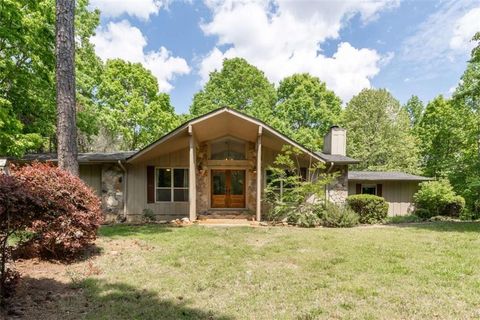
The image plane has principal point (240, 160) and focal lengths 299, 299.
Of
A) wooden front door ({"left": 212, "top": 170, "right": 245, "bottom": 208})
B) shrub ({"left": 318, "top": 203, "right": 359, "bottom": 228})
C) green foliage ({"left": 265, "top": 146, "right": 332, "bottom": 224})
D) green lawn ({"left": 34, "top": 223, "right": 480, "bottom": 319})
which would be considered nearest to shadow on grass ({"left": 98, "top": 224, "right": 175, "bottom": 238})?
green lawn ({"left": 34, "top": 223, "right": 480, "bottom": 319})

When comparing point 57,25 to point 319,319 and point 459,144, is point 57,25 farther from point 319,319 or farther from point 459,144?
point 459,144

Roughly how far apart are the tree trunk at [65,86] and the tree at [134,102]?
1518 centimetres

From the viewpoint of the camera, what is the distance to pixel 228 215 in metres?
12.8

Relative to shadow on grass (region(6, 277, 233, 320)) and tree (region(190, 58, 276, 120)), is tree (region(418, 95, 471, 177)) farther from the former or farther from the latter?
shadow on grass (region(6, 277, 233, 320))

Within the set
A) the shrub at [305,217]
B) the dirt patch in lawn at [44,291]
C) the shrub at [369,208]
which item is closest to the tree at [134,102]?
the shrub at [305,217]

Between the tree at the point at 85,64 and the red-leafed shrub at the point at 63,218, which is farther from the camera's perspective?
the tree at the point at 85,64

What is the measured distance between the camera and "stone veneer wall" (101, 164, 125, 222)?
12398 mm

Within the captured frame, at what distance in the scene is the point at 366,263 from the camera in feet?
18.5

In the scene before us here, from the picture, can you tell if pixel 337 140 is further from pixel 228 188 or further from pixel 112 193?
pixel 112 193

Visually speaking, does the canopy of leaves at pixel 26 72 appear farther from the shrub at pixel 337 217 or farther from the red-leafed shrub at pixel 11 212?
the shrub at pixel 337 217

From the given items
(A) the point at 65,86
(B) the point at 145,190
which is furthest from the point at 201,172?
(A) the point at 65,86

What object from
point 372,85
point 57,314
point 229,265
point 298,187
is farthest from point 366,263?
point 372,85

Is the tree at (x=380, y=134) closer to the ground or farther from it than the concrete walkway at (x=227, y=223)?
farther from it

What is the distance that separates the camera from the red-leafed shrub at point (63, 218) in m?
5.29
